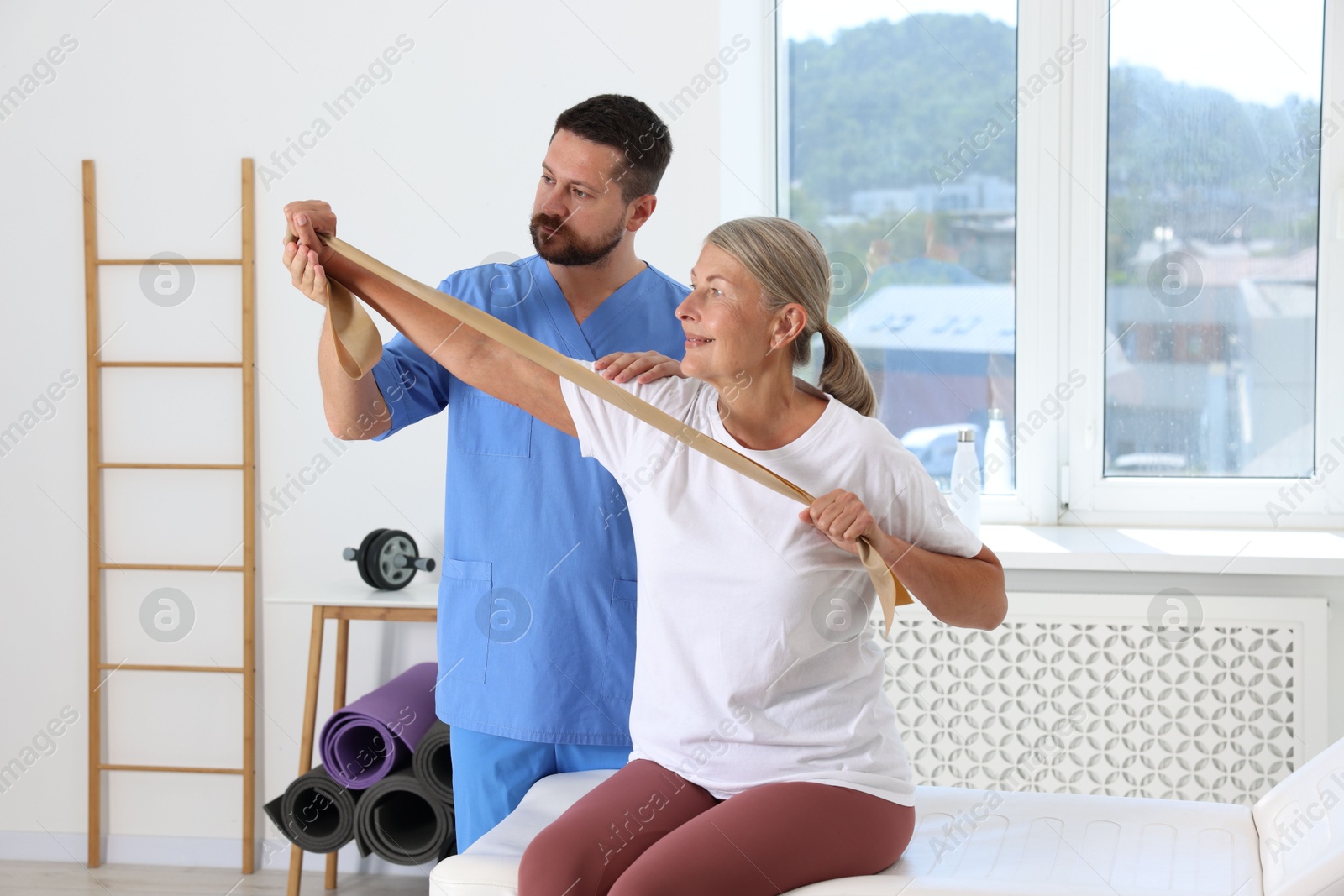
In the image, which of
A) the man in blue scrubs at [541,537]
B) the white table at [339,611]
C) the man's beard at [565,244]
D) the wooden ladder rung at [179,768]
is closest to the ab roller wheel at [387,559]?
the white table at [339,611]

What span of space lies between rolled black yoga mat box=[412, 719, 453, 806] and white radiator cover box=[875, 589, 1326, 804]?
0.94 meters

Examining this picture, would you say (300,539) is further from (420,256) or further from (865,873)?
(865,873)

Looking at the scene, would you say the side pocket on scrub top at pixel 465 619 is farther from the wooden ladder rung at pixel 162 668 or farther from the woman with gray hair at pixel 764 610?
Result: the wooden ladder rung at pixel 162 668

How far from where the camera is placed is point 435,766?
88.4 inches

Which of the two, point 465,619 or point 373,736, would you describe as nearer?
point 465,619

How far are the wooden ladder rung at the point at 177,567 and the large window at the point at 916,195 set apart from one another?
1564 mm

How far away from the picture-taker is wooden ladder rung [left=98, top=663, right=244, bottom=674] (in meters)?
2.66

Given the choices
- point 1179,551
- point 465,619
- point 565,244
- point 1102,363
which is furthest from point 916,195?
point 465,619

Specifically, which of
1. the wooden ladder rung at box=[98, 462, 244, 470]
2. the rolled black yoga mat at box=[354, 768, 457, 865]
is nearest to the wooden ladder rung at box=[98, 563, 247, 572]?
the wooden ladder rung at box=[98, 462, 244, 470]

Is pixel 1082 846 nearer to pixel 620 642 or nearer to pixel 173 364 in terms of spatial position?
pixel 620 642

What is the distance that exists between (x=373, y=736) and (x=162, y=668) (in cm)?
66

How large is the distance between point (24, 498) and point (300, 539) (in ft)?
2.30

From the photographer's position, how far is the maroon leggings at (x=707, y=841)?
1225 mm

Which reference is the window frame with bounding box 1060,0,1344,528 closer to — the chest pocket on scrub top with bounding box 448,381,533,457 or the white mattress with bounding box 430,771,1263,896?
the white mattress with bounding box 430,771,1263,896
